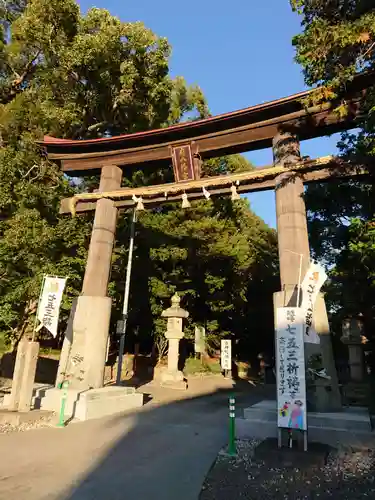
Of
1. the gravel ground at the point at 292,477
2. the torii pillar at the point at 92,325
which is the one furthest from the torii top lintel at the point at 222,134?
the gravel ground at the point at 292,477

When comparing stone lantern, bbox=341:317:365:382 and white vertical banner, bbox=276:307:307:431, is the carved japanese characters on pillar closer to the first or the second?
white vertical banner, bbox=276:307:307:431

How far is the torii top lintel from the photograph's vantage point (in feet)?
29.4

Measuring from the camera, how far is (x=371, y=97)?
7.07 meters

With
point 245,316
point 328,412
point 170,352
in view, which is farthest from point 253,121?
point 245,316

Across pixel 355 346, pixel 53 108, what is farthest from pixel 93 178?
pixel 355 346

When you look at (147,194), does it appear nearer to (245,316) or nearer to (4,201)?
(4,201)

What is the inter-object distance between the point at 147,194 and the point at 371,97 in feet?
21.6

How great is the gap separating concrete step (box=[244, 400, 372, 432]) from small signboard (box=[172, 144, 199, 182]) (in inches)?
257

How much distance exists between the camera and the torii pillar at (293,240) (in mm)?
7746

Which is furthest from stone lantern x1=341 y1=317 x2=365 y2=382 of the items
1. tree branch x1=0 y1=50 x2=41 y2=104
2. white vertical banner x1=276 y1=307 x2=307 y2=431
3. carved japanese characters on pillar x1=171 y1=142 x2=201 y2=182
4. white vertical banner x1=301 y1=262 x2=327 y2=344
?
tree branch x1=0 y1=50 x2=41 y2=104

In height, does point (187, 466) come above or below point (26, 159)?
below

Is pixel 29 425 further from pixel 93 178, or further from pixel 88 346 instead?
pixel 93 178

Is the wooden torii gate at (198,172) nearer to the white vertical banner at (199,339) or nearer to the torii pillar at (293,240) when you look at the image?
the torii pillar at (293,240)

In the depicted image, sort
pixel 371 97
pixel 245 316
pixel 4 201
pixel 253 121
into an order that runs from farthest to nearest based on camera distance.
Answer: pixel 245 316, pixel 4 201, pixel 253 121, pixel 371 97
